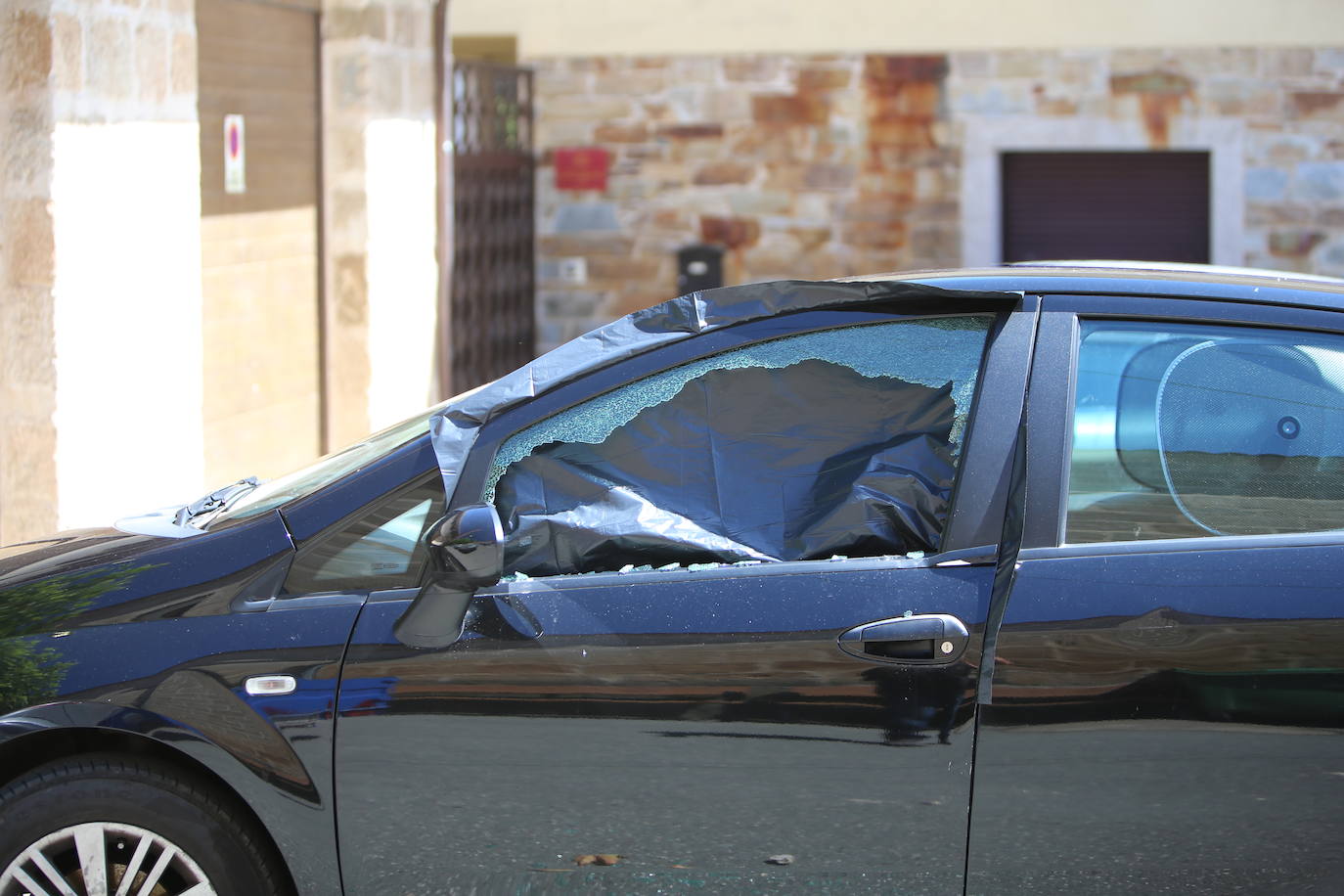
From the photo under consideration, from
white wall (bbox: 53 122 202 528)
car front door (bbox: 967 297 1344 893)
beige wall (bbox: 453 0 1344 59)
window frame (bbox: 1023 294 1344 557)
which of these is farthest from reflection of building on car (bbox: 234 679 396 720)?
beige wall (bbox: 453 0 1344 59)

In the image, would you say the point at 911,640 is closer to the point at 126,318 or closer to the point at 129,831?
the point at 129,831

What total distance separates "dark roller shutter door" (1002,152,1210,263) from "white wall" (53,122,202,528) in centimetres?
578

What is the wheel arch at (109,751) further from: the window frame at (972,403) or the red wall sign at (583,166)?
the red wall sign at (583,166)

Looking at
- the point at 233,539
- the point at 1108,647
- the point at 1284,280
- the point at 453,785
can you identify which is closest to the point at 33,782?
the point at 233,539

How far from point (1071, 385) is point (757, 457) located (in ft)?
2.06

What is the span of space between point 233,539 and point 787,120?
7.87 m

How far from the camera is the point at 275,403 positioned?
8.07 m

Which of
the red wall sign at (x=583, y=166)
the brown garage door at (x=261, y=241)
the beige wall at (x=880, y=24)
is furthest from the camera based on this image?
the red wall sign at (x=583, y=166)

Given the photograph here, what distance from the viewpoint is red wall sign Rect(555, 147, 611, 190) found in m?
10.9

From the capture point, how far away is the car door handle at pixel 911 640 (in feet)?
9.71

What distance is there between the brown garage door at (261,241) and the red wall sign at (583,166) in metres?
2.69

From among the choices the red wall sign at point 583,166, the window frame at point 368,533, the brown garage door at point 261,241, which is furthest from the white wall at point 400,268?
the window frame at point 368,533

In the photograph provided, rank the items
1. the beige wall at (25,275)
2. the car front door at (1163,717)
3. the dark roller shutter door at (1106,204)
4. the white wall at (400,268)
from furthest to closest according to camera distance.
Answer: the dark roller shutter door at (1106,204) < the white wall at (400,268) < the beige wall at (25,275) < the car front door at (1163,717)

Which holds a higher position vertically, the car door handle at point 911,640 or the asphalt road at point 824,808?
the car door handle at point 911,640
